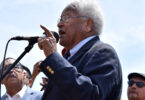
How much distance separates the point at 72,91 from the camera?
321cm

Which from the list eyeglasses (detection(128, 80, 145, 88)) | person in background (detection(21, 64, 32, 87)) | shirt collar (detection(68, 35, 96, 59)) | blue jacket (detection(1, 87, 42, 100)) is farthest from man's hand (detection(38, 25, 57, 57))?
eyeglasses (detection(128, 80, 145, 88))

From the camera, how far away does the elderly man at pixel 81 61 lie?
324 centimetres

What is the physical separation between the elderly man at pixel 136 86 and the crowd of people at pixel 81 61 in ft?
10.1

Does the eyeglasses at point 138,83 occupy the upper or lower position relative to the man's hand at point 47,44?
lower

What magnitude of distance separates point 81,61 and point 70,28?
547 millimetres

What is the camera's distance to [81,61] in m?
3.57

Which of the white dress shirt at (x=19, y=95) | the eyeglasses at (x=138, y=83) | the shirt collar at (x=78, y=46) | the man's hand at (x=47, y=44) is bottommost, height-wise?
the eyeglasses at (x=138, y=83)

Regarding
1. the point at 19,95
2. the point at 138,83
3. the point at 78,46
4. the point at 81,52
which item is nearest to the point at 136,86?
the point at 138,83

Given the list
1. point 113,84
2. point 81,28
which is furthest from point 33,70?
point 113,84

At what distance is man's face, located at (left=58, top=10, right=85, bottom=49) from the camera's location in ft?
12.9

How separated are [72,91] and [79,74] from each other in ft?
0.58

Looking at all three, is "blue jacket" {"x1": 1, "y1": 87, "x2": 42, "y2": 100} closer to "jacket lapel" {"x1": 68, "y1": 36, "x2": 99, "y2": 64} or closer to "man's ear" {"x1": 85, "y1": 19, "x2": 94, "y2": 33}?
"man's ear" {"x1": 85, "y1": 19, "x2": 94, "y2": 33}

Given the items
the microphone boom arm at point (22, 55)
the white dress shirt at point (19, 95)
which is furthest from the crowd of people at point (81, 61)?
the white dress shirt at point (19, 95)

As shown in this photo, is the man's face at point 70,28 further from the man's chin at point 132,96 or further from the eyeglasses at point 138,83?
the eyeglasses at point 138,83
